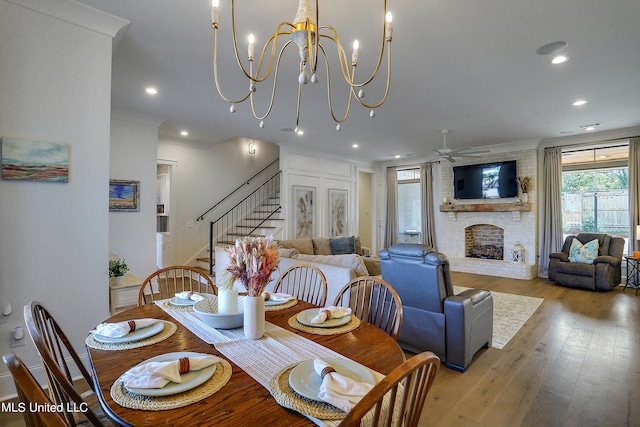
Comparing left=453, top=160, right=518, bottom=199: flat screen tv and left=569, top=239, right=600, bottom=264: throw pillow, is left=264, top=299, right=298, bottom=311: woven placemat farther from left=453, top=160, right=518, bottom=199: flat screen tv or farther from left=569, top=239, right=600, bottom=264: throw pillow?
left=453, top=160, right=518, bottom=199: flat screen tv

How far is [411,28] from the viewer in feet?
8.65

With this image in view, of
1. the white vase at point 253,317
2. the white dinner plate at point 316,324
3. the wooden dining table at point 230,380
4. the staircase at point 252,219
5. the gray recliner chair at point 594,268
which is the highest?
the staircase at point 252,219

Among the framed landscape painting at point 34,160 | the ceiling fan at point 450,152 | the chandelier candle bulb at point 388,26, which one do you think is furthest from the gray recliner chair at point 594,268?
the framed landscape painting at point 34,160

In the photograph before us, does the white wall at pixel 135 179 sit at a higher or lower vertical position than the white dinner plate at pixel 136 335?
higher

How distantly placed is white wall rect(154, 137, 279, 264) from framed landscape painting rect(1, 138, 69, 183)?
4.35 metres

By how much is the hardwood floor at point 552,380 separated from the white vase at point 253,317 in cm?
142

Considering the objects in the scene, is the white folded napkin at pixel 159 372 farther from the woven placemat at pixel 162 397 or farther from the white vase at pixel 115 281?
the white vase at pixel 115 281

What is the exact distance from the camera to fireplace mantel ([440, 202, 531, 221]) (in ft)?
22.0

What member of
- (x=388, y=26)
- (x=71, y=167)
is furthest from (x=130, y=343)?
(x=388, y=26)

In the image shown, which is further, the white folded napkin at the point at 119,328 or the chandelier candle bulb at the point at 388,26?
the chandelier candle bulb at the point at 388,26

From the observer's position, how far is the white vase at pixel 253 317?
138 centimetres

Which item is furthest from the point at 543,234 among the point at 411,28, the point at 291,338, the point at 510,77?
the point at 291,338

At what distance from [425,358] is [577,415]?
2164mm

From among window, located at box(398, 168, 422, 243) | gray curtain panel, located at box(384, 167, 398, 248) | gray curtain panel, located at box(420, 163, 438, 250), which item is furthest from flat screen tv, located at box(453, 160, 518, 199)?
gray curtain panel, located at box(384, 167, 398, 248)
